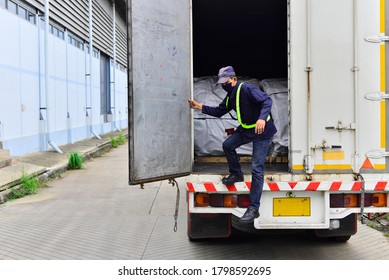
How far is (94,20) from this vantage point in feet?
78.4

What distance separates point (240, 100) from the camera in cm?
493

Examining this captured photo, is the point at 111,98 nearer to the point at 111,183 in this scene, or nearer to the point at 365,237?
the point at 111,183

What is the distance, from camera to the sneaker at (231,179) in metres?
4.75

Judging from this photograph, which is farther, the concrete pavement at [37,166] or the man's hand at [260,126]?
the concrete pavement at [37,166]

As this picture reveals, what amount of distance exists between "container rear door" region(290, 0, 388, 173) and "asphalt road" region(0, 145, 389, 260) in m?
1.49

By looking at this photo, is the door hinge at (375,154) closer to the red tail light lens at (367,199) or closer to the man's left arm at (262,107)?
the red tail light lens at (367,199)

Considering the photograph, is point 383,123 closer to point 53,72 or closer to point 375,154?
point 375,154

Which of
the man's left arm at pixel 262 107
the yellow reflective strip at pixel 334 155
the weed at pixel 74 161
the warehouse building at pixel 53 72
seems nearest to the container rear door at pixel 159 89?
the man's left arm at pixel 262 107

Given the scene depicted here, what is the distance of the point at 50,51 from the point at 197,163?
12557mm

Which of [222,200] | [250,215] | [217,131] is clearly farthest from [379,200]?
[217,131]

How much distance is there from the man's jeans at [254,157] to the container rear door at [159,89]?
1.44 ft

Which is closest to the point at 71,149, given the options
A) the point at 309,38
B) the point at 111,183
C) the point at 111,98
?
the point at 111,183

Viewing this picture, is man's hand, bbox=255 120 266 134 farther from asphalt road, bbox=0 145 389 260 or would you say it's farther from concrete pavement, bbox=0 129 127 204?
concrete pavement, bbox=0 129 127 204

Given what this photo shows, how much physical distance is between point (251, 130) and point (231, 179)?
1.83ft
